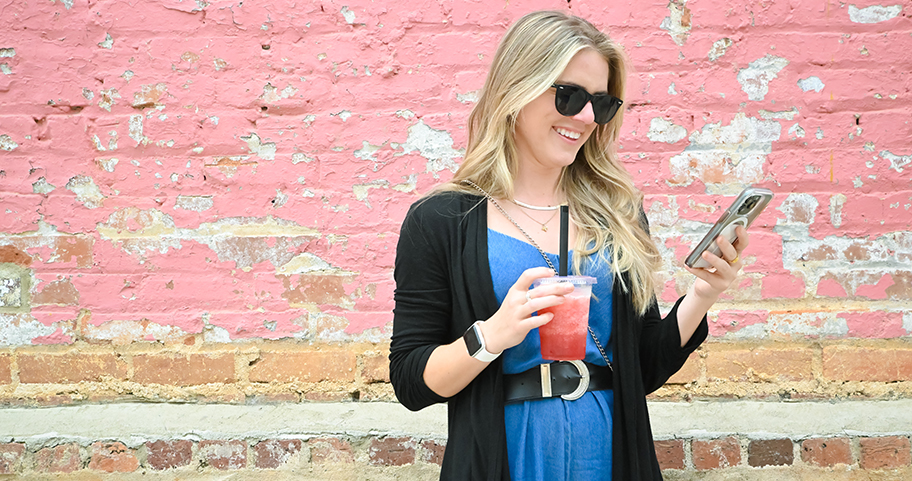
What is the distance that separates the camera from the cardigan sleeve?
1374 mm

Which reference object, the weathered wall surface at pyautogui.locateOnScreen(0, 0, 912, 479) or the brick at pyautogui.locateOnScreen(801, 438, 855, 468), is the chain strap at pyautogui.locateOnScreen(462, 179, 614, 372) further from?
the brick at pyautogui.locateOnScreen(801, 438, 855, 468)

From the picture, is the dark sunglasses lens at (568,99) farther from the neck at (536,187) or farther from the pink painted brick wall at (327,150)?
the pink painted brick wall at (327,150)

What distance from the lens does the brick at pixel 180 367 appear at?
2.42m

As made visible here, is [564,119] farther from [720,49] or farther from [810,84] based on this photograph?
[810,84]

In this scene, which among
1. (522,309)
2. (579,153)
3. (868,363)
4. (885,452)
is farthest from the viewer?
(868,363)

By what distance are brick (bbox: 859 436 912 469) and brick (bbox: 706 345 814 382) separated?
10.8 inches

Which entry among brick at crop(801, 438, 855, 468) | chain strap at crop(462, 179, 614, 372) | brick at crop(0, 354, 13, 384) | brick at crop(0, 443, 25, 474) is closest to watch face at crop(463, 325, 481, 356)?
chain strap at crop(462, 179, 614, 372)

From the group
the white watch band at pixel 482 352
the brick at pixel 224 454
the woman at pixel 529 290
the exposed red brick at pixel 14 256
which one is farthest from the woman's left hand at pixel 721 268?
the exposed red brick at pixel 14 256

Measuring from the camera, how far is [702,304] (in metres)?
1.45

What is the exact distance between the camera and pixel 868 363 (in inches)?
92.7

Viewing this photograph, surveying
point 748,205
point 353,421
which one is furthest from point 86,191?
point 748,205

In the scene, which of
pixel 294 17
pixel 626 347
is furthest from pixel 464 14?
pixel 626 347

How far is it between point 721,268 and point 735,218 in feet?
0.43

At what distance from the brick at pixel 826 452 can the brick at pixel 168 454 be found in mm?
2114
